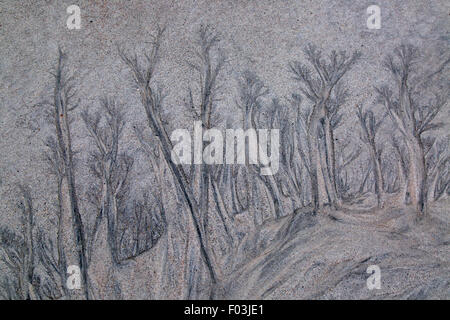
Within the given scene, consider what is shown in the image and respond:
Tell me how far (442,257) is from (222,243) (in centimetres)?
162

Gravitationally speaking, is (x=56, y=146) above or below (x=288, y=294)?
above

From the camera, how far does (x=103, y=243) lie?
3234mm

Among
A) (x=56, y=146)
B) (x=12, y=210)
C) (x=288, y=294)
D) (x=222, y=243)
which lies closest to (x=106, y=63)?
(x=56, y=146)

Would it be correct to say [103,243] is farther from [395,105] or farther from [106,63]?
[395,105]

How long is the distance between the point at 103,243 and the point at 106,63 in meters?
1.42

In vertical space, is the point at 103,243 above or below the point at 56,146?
below

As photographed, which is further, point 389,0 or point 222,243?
point 389,0

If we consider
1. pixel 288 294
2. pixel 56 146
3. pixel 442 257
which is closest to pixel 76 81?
pixel 56 146

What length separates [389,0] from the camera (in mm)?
3518

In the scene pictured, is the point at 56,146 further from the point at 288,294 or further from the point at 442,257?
the point at 442,257

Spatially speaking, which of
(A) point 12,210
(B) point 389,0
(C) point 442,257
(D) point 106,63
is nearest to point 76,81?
(D) point 106,63

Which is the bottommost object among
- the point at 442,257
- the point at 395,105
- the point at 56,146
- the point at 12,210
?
the point at 442,257
